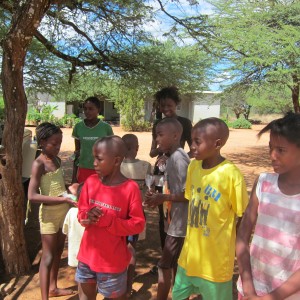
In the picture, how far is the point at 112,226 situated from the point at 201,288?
2.19ft

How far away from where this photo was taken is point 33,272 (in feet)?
11.5

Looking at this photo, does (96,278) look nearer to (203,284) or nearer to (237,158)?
(203,284)

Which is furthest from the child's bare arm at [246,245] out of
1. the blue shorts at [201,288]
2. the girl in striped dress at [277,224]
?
the blue shorts at [201,288]

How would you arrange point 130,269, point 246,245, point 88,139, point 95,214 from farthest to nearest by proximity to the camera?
1. point 88,139
2. point 130,269
3. point 95,214
4. point 246,245

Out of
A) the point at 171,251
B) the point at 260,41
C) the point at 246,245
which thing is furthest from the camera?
the point at 260,41

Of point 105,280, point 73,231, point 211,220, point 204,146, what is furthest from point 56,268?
point 204,146

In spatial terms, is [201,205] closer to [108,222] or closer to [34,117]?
[108,222]

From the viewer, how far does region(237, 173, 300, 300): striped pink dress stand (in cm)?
169

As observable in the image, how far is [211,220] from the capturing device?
2.14 m

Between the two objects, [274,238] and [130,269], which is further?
[130,269]

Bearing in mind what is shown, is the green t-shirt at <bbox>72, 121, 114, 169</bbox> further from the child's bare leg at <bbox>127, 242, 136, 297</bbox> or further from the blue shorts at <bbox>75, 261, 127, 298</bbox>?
the blue shorts at <bbox>75, 261, 127, 298</bbox>

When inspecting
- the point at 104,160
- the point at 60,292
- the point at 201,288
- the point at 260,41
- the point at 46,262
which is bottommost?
the point at 60,292

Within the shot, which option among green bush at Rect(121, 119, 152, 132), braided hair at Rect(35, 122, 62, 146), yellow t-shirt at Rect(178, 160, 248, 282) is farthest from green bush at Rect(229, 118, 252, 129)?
yellow t-shirt at Rect(178, 160, 248, 282)

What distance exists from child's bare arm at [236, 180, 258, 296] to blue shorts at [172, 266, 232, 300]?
35cm
